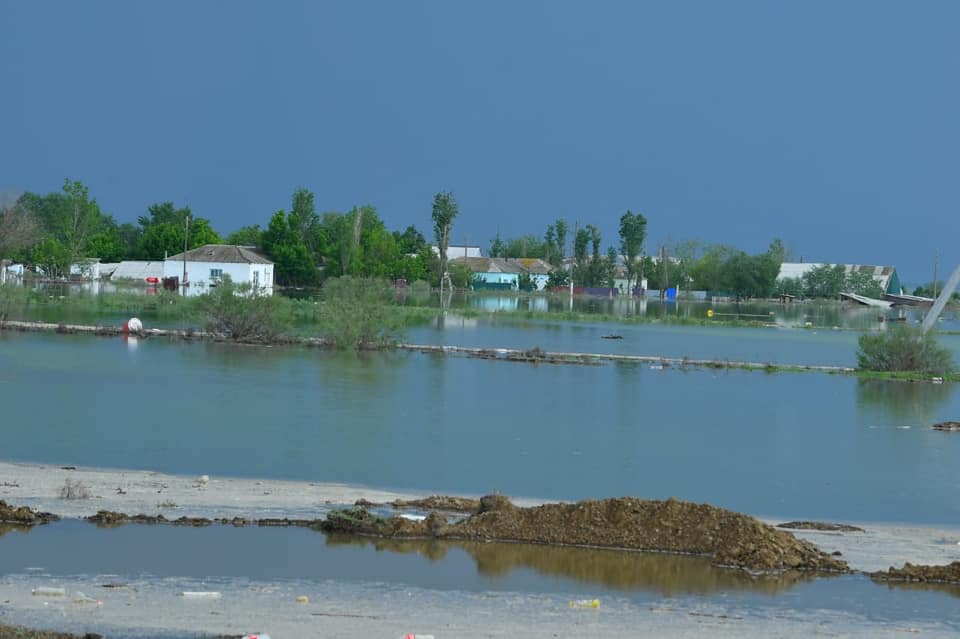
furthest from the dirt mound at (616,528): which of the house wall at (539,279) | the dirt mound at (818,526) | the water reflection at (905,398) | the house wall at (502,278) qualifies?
the house wall at (539,279)

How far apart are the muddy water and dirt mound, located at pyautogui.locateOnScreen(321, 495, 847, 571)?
357 centimetres

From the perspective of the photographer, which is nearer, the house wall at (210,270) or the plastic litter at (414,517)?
the plastic litter at (414,517)

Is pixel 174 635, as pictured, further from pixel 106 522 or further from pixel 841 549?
pixel 841 549

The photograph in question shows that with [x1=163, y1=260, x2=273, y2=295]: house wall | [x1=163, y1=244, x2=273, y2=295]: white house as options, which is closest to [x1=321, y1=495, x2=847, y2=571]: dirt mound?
[x1=163, y1=260, x2=273, y2=295]: house wall

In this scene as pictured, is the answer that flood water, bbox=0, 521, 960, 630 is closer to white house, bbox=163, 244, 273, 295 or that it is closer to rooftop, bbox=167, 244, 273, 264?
white house, bbox=163, 244, 273, 295

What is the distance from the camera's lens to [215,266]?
275 ft

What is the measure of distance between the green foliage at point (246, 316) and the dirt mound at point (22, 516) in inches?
1132

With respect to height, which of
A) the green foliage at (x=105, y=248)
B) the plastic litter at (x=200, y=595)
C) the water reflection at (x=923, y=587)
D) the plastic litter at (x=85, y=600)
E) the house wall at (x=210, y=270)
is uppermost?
the green foliage at (x=105, y=248)

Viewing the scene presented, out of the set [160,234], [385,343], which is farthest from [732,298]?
[385,343]

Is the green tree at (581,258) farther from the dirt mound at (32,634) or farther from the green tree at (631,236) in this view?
the dirt mound at (32,634)

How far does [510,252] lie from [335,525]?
163 metres

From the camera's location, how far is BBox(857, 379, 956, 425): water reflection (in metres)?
30.6

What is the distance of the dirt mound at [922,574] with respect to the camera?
12.4m

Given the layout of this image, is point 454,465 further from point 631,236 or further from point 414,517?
point 631,236
